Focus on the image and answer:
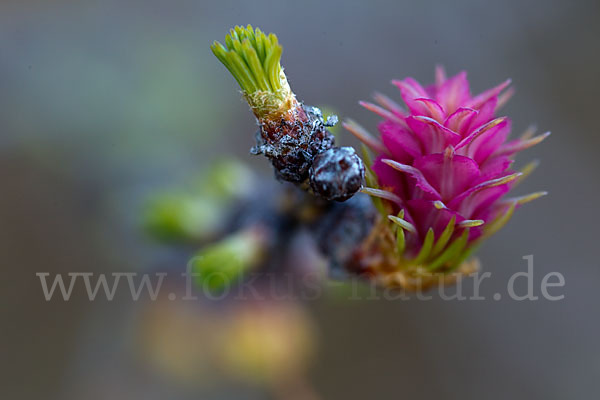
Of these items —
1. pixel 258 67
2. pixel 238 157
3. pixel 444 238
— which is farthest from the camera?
pixel 238 157

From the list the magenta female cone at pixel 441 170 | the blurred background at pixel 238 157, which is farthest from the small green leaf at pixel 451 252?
the blurred background at pixel 238 157

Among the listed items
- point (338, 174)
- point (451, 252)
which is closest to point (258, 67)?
point (338, 174)

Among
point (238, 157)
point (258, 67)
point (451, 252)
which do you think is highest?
point (238, 157)

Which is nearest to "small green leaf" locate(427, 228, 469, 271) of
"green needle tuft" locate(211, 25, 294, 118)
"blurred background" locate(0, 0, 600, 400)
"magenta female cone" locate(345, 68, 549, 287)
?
"magenta female cone" locate(345, 68, 549, 287)

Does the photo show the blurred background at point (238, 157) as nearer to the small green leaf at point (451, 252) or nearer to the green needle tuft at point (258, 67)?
the small green leaf at point (451, 252)

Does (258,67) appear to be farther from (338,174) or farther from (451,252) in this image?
(451,252)

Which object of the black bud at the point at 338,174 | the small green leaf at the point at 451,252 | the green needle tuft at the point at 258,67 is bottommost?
the small green leaf at the point at 451,252

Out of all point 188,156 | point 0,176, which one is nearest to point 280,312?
point 188,156
